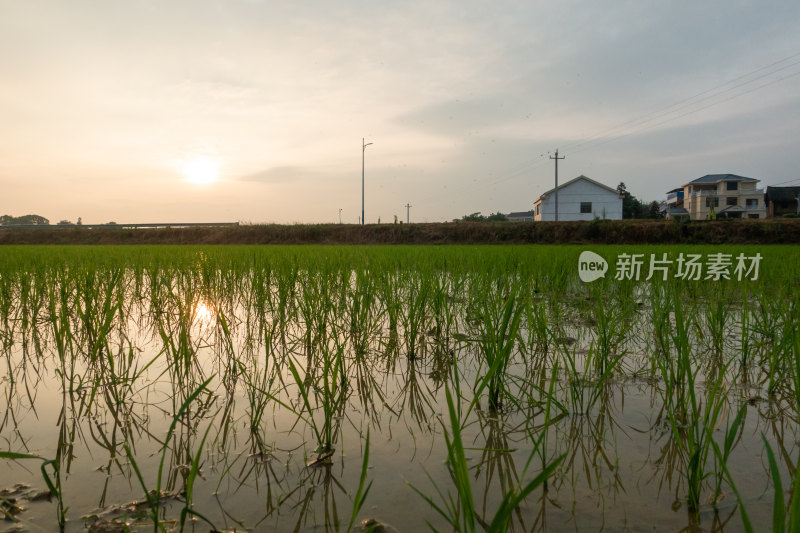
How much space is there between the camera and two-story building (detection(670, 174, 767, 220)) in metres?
37.1

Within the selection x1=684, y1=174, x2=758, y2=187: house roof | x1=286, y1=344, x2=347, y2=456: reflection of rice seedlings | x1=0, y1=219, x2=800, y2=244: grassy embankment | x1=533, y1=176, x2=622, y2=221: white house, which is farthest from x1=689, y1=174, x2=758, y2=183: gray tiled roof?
x1=286, y1=344, x2=347, y2=456: reflection of rice seedlings

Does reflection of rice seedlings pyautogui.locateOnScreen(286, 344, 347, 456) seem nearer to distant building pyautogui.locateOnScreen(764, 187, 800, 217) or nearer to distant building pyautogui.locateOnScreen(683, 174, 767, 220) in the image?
distant building pyautogui.locateOnScreen(683, 174, 767, 220)

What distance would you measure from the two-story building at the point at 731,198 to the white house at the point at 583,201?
13.7m

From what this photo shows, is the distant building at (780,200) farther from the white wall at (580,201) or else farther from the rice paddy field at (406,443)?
the rice paddy field at (406,443)

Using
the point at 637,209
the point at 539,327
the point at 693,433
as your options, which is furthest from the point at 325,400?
the point at 637,209

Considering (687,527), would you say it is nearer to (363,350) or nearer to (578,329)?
(363,350)

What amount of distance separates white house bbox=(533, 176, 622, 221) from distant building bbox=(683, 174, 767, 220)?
1367cm

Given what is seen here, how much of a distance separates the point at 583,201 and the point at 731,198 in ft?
59.4

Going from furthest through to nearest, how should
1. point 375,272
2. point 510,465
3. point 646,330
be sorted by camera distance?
point 375,272 → point 646,330 → point 510,465

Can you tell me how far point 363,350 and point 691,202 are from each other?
152ft

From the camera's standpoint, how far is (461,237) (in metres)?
19.5

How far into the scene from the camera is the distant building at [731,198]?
122 feet

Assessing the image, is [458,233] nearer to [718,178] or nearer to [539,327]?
[539,327]

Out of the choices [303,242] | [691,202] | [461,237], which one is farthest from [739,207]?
[303,242]
